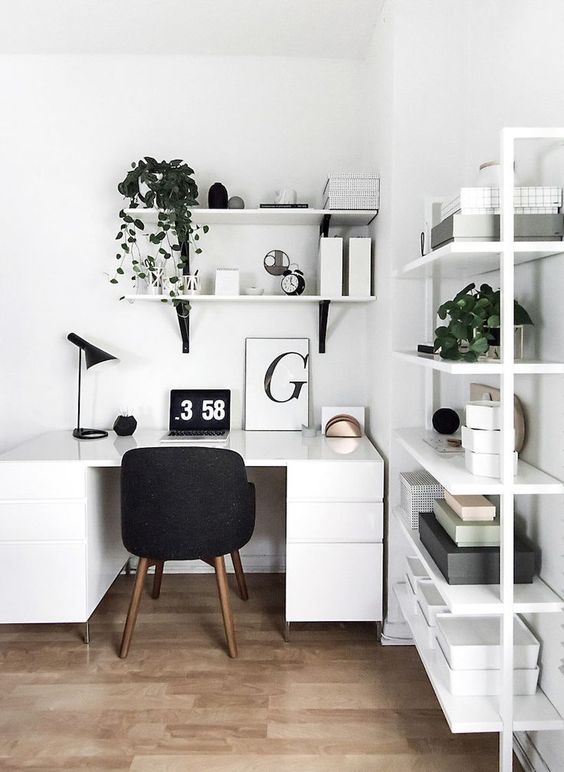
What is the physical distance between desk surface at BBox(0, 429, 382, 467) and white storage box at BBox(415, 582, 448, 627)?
1.70 feet

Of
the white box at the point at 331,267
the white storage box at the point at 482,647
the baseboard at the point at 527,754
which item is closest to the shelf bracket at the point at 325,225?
the white box at the point at 331,267

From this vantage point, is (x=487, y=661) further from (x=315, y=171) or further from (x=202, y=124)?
(x=202, y=124)

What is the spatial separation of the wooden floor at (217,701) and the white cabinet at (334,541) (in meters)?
0.16

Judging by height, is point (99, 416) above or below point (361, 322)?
below

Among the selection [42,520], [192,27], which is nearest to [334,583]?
[42,520]

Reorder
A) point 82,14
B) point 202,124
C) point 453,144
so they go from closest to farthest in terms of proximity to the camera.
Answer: point 453,144 < point 82,14 < point 202,124

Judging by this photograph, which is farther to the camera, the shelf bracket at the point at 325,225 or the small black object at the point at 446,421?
the shelf bracket at the point at 325,225

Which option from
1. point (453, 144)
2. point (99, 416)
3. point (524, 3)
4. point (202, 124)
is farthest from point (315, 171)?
point (99, 416)

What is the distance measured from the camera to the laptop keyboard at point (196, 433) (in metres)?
2.76

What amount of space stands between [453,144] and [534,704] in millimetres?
1827

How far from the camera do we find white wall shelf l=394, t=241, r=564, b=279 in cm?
142

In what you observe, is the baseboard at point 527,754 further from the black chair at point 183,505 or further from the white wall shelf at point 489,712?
the black chair at point 183,505

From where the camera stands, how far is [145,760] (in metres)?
1.70

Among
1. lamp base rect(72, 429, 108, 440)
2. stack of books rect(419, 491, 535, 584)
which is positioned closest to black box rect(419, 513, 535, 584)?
stack of books rect(419, 491, 535, 584)
